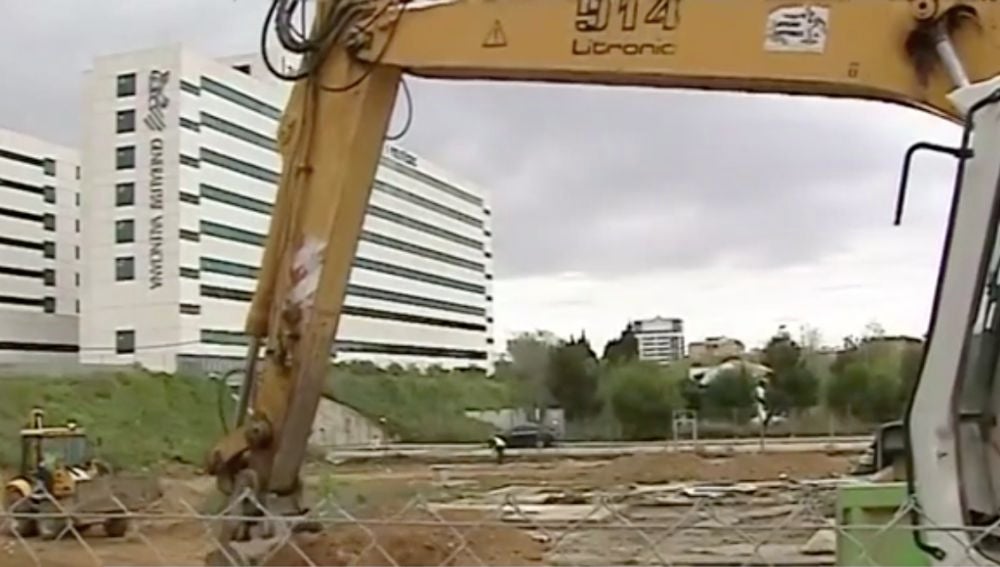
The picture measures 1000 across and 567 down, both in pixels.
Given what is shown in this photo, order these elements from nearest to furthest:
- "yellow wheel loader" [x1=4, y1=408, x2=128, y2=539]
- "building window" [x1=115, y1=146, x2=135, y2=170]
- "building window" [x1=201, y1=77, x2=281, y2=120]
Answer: "yellow wheel loader" [x1=4, y1=408, x2=128, y2=539] < "building window" [x1=115, y1=146, x2=135, y2=170] < "building window" [x1=201, y1=77, x2=281, y2=120]

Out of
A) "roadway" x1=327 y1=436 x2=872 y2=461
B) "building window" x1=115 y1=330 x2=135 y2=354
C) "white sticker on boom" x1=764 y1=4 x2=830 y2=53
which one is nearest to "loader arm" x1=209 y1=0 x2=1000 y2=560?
"white sticker on boom" x1=764 y1=4 x2=830 y2=53

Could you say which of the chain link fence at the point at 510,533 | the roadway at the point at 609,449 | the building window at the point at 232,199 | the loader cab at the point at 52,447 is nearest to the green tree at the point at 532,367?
the roadway at the point at 609,449

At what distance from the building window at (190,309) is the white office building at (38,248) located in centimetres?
A: 743

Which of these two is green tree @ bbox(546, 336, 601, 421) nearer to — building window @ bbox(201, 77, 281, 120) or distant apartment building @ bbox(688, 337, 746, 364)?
distant apartment building @ bbox(688, 337, 746, 364)

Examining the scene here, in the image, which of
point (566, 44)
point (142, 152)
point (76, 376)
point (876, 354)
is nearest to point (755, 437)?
point (876, 354)

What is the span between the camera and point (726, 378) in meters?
44.5

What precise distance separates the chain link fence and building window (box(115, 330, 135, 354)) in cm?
3830

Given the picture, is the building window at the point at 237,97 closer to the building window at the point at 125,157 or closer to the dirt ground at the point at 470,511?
the building window at the point at 125,157

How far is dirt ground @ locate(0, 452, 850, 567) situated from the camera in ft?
33.1

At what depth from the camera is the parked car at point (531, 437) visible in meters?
44.8

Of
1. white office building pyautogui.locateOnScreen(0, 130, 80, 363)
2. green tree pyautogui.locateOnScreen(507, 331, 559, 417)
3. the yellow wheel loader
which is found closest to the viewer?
the yellow wheel loader

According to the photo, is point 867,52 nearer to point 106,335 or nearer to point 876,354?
point 876,354

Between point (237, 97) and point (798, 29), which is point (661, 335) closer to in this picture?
point (237, 97)

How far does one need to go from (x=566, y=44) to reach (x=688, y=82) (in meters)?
0.62
